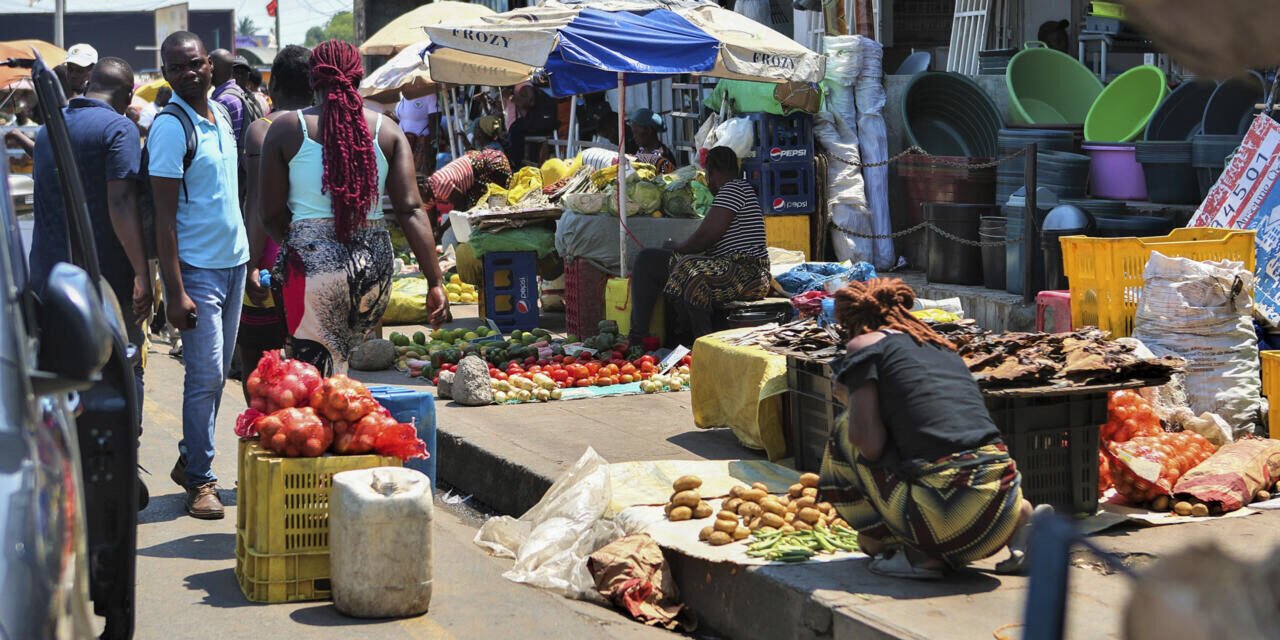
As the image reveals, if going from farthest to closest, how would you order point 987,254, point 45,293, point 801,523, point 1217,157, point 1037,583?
1. point 987,254
2. point 1217,157
3. point 801,523
4. point 45,293
5. point 1037,583

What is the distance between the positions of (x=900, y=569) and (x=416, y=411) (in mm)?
2246

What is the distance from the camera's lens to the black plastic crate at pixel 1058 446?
6.21 metres

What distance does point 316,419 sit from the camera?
559 cm

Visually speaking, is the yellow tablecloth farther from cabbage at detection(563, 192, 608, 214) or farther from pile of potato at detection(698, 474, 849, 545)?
cabbage at detection(563, 192, 608, 214)

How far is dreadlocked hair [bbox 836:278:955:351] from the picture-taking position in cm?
566

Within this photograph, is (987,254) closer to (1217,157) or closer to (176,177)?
(1217,157)

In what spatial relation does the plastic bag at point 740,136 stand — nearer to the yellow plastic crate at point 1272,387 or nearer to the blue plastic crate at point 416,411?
the yellow plastic crate at point 1272,387

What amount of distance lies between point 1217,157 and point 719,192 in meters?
3.25

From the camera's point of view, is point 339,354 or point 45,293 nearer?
point 45,293

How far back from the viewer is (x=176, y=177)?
6410 mm

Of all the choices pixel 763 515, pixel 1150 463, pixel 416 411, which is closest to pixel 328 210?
pixel 416 411

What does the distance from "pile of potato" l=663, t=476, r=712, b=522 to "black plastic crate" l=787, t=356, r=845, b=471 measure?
776 millimetres

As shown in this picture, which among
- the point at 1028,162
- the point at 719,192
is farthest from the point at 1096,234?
the point at 719,192

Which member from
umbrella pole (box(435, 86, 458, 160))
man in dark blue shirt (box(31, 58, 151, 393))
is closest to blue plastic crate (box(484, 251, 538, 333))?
man in dark blue shirt (box(31, 58, 151, 393))
